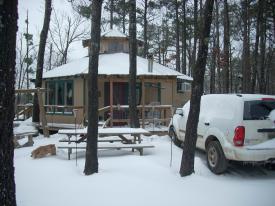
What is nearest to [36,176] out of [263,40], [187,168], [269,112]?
[187,168]

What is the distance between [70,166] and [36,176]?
100 centimetres

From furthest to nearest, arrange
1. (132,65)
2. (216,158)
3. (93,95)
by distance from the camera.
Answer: (132,65) < (216,158) < (93,95)

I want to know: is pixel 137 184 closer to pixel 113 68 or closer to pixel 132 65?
pixel 132 65

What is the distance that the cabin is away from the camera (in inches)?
726

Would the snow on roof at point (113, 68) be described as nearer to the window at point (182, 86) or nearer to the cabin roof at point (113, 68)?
the cabin roof at point (113, 68)

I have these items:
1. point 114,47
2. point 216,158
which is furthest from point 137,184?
point 114,47

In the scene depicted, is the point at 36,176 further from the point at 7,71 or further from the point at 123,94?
the point at 123,94

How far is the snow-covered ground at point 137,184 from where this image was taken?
6438 millimetres

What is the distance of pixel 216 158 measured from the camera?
830cm

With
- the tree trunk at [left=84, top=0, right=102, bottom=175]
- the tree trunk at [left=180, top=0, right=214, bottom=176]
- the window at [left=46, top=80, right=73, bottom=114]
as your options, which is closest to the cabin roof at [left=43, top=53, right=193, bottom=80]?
the window at [left=46, top=80, right=73, bottom=114]

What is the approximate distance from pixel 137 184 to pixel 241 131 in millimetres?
2532

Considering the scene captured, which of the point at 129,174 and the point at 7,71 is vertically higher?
the point at 7,71

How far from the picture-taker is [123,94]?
68.3 feet

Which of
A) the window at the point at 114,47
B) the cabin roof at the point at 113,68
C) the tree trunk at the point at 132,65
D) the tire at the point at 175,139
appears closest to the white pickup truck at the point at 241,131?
the tire at the point at 175,139
